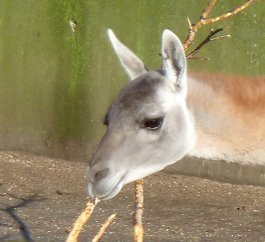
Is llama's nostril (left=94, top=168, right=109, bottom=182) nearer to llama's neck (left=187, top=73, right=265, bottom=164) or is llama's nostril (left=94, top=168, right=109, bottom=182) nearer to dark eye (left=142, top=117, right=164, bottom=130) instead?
dark eye (left=142, top=117, right=164, bottom=130)

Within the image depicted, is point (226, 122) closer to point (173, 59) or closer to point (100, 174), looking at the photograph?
point (173, 59)

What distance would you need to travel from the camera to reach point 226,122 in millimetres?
3537

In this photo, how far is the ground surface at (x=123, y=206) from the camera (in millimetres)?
5820

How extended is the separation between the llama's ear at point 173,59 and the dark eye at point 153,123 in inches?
6.8

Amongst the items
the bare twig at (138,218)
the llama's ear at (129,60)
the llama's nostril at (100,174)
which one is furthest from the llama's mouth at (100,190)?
the llama's ear at (129,60)

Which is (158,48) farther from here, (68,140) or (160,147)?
(160,147)

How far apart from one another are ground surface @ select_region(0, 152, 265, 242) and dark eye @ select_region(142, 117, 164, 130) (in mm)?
2357

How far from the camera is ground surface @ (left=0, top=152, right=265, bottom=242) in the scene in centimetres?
582

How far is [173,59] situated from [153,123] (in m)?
0.26

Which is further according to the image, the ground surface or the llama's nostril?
the ground surface

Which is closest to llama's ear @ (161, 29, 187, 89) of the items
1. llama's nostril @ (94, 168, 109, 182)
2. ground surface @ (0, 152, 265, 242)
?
llama's nostril @ (94, 168, 109, 182)

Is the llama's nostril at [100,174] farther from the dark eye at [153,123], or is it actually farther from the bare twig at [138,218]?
the bare twig at [138,218]

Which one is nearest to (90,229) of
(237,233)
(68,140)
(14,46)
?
(237,233)

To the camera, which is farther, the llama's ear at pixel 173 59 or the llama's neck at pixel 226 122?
the llama's neck at pixel 226 122
